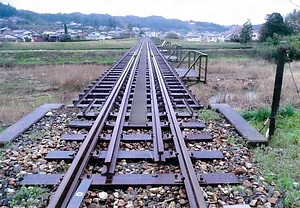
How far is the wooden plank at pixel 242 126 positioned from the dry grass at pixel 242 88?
3.61 m

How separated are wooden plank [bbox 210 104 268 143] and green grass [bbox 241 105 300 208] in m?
0.18

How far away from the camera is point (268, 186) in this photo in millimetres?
3240

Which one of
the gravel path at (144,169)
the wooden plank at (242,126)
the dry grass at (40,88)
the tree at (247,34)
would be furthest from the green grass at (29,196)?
the tree at (247,34)

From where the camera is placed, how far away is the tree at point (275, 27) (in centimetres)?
4006

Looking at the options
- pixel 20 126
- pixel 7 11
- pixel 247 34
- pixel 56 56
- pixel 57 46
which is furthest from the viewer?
pixel 7 11

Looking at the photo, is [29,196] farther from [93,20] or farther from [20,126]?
[93,20]

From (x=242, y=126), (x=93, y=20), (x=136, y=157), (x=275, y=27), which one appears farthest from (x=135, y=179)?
(x=93, y=20)

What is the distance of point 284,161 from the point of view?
12.9 ft

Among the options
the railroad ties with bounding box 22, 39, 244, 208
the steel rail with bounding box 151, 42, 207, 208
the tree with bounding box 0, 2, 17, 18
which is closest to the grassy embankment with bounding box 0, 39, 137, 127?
the railroad ties with bounding box 22, 39, 244, 208

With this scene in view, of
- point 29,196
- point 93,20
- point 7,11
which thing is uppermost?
point 7,11

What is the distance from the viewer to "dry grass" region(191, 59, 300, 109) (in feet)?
35.8

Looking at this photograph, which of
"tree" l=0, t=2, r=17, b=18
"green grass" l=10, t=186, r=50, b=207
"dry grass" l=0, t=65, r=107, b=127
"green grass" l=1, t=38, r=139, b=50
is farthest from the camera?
"tree" l=0, t=2, r=17, b=18

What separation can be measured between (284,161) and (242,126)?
1136 millimetres

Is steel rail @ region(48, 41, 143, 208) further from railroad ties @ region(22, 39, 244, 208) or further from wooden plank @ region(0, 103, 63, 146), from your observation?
wooden plank @ region(0, 103, 63, 146)
